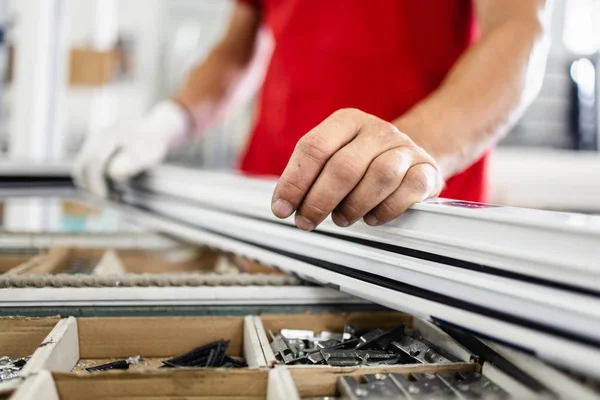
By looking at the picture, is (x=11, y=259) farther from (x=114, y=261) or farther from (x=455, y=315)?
(x=455, y=315)

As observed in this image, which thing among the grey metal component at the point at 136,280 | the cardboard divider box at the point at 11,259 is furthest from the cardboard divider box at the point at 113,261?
the grey metal component at the point at 136,280

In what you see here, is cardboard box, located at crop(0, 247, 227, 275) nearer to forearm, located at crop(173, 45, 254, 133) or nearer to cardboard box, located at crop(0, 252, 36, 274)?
cardboard box, located at crop(0, 252, 36, 274)

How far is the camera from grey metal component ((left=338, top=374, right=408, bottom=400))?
489mm

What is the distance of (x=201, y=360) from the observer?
621 mm

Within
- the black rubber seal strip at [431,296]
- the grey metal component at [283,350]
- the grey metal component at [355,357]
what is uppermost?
the black rubber seal strip at [431,296]

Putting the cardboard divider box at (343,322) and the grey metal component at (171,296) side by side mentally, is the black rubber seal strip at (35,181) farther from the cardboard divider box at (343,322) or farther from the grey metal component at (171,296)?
the cardboard divider box at (343,322)

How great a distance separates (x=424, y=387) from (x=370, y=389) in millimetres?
56

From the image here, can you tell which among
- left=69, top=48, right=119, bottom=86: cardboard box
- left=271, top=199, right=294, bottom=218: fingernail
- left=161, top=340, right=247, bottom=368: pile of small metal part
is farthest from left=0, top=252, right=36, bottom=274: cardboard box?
left=69, top=48, right=119, bottom=86: cardboard box

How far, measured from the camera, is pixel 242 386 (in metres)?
0.52

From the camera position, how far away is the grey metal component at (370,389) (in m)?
0.49

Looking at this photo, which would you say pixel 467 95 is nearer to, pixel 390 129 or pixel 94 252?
pixel 390 129

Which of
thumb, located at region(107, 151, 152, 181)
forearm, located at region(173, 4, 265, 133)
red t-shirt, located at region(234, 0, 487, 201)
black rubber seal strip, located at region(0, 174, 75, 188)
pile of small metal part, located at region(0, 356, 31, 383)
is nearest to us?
pile of small metal part, located at region(0, 356, 31, 383)

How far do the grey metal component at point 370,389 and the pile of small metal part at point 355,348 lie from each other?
0.22 ft

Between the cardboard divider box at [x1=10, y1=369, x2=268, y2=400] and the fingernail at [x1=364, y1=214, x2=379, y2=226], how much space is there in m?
0.20
